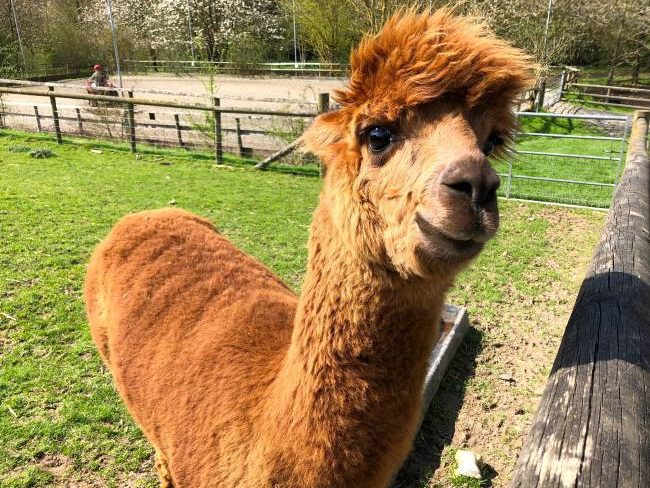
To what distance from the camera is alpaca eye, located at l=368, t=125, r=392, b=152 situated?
162 cm

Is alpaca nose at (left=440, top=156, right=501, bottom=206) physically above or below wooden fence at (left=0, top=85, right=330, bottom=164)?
above

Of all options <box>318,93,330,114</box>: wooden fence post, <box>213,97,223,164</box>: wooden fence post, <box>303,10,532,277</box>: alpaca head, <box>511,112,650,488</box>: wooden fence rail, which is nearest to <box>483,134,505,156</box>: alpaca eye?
<box>303,10,532,277</box>: alpaca head

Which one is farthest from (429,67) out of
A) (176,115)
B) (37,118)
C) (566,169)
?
(37,118)

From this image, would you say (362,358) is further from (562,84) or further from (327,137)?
(562,84)

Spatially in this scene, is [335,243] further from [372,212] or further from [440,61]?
[440,61]

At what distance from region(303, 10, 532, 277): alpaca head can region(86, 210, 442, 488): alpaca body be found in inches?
7.5

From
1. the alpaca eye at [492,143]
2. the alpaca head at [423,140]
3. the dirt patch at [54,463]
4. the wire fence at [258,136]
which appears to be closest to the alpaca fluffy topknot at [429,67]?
the alpaca head at [423,140]

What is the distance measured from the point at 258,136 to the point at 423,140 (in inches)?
479

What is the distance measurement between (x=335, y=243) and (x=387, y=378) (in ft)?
1.63

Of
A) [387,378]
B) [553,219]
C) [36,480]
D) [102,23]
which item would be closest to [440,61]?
[387,378]

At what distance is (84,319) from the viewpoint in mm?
4562

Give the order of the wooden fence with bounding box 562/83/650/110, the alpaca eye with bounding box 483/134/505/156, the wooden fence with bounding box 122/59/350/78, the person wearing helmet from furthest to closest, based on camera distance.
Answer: the wooden fence with bounding box 122/59/350/78 → the wooden fence with bounding box 562/83/650/110 → the person wearing helmet → the alpaca eye with bounding box 483/134/505/156

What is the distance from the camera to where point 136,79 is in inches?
1106

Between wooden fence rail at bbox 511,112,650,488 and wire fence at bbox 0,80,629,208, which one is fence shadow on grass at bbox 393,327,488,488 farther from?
wire fence at bbox 0,80,629,208
